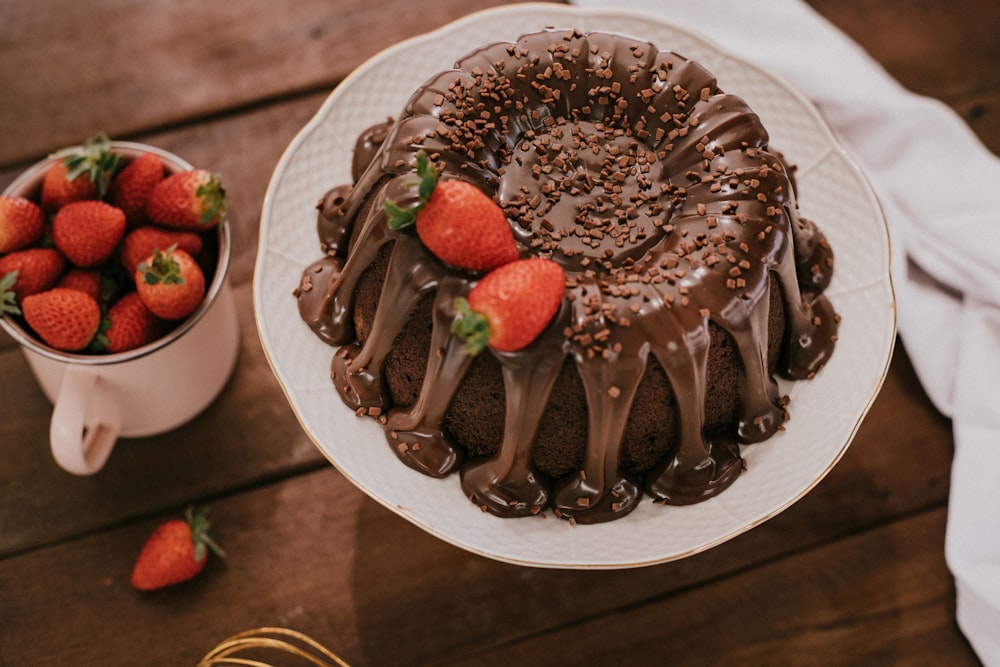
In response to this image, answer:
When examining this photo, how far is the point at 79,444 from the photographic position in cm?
141

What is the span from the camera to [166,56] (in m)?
1.95

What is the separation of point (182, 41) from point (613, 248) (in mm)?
1220

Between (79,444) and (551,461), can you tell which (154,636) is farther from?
(551,461)

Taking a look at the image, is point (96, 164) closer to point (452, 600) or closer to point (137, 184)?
point (137, 184)

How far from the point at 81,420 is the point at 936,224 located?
1.58 meters

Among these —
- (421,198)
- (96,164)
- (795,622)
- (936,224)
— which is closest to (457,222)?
(421,198)

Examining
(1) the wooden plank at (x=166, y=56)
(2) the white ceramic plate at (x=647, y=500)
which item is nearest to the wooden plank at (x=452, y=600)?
(2) the white ceramic plate at (x=647, y=500)

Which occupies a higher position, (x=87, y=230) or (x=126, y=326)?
(x=87, y=230)

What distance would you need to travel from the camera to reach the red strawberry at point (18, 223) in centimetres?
145

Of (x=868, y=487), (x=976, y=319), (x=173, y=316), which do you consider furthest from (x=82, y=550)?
(x=976, y=319)

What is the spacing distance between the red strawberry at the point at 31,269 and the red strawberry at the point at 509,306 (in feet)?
2.46

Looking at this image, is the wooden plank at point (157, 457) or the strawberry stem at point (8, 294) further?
the wooden plank at point (157, 457)

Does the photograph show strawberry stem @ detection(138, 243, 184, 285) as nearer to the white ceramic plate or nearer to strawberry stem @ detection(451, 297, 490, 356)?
the white ceramic plate

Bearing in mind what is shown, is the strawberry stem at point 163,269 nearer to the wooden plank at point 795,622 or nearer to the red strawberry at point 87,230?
the red strawberry at point 87,230
